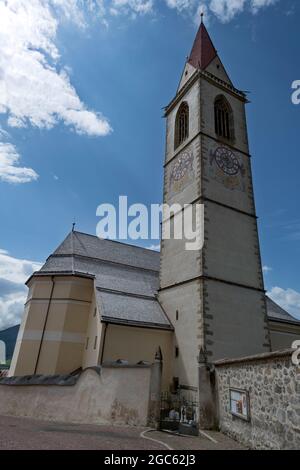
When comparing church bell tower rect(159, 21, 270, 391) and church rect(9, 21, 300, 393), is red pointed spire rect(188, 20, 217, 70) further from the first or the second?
church rect(9, 21, 300, 393)

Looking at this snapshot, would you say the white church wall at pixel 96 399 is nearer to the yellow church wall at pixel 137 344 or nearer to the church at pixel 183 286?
the church at pixel 183 286

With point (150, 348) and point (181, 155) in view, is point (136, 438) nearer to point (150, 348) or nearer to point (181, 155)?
point (150, 348)

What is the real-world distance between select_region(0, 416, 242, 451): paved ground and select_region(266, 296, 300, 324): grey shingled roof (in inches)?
589

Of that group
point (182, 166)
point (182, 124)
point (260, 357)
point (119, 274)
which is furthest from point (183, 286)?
point (182, 124)

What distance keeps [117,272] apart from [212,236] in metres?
8.65

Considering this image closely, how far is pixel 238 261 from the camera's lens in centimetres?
1755

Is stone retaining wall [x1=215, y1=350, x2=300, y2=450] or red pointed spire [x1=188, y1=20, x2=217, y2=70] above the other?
red pointed spire [x1=188, y1=20, x2=217, y2=70]

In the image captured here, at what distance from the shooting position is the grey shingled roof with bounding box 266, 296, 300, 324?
879 inches

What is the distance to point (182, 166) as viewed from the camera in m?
21.4

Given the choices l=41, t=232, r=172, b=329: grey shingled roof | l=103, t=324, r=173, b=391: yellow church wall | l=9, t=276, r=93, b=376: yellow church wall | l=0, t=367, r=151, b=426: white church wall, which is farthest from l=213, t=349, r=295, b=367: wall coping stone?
l=9, t=276, r=93, b=376: yellow church wall

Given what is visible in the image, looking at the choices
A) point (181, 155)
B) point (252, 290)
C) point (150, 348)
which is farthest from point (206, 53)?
point (150, 348)

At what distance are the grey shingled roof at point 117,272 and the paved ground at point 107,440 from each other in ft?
22.5

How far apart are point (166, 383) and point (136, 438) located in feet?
24.4

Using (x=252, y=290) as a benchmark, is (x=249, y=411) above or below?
below
